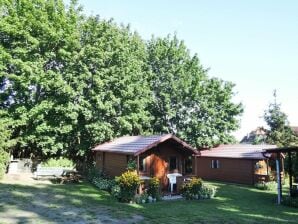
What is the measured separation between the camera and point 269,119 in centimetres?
4250

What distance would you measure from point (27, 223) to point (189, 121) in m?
29.2

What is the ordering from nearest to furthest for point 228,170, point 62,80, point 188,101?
point 62,80, point 228,170, point 188,101

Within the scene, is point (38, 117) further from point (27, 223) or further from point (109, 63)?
point (27, 223)

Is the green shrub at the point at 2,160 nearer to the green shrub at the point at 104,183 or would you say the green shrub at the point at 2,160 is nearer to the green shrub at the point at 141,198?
the green shrub at the point at 104,183

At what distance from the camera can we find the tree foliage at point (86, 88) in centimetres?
3033

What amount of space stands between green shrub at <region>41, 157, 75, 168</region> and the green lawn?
372 inches

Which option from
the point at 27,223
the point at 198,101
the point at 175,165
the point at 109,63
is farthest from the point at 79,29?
the point at 27,223

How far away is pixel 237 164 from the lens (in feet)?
108

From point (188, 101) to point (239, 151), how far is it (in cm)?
992

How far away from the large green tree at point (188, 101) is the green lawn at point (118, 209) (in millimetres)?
17807

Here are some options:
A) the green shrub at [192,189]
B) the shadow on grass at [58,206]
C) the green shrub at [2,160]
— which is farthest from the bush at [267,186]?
the green shrub at [2,160]

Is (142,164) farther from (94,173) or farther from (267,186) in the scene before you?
(267,186)

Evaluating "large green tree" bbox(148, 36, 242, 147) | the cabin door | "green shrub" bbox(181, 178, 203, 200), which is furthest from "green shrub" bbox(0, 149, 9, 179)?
"large green tree" bbox(148, 36, 242, 147)

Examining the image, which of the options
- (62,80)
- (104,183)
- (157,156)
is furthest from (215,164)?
(62,80)
